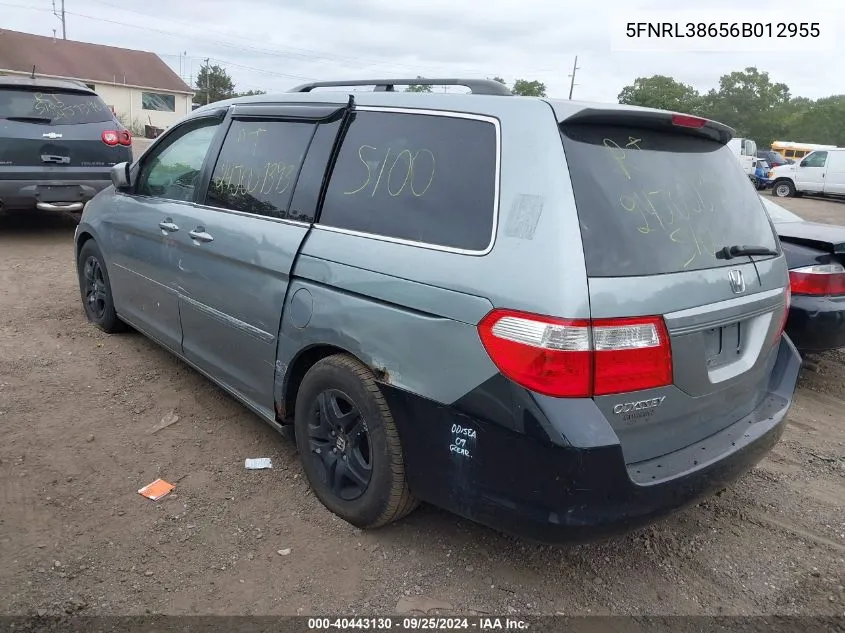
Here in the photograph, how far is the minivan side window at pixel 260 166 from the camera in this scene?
3209 millimetres

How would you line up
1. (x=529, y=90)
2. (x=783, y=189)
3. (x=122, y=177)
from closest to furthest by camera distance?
(x=122, y=177) < (x=529, y=90) < (x=783, y=189)

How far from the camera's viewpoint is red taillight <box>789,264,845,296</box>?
444 cm

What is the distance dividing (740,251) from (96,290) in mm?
4568

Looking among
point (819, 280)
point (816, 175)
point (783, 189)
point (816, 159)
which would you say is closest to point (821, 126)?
point (783, 189)

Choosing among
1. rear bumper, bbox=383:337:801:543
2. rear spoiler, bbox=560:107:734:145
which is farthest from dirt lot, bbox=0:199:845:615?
rear spoiler, bbox=560:107:734:145

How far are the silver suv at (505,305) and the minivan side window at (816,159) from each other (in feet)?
82.9

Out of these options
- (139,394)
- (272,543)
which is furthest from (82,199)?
(272,543)

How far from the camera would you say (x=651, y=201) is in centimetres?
242

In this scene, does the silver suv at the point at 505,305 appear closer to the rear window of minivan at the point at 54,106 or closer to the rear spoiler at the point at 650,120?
the rear spoiler at the point at 650,120

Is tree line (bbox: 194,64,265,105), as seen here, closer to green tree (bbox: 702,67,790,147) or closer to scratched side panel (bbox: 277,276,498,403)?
green tree (bbox: 702,67,790,147)

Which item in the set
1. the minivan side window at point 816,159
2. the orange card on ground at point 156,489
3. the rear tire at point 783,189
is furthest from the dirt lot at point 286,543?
the rear tire at point 783,189

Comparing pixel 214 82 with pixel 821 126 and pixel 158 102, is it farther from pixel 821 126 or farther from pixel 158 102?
pixel 821 126

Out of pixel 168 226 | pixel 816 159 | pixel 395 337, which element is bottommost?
pixel 395 337

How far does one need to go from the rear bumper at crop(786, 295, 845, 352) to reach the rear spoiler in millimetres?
2063
